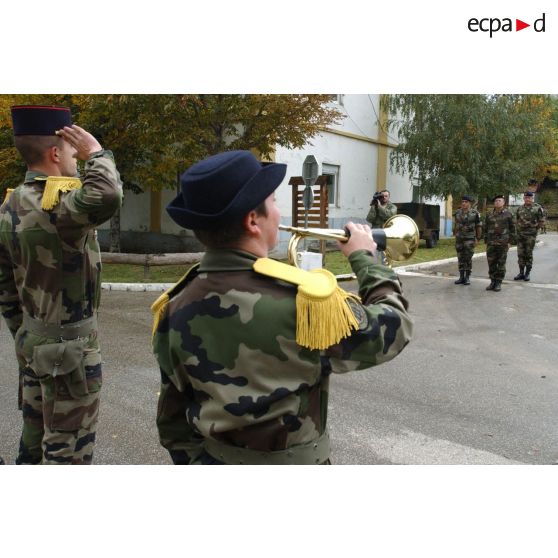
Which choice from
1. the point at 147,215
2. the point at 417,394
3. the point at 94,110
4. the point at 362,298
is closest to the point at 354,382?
the point at 417,394

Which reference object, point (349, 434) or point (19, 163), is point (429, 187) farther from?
point (349, 434)

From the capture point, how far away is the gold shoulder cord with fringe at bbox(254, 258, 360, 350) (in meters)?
1.41

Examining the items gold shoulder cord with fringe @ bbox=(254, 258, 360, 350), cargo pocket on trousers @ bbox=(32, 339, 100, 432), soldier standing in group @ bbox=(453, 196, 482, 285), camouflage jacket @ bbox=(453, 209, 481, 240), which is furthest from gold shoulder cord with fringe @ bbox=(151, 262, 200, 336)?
camouflage jacket @ bbox=(453, 209, 481, 240)

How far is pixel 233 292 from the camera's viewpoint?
4.84ft

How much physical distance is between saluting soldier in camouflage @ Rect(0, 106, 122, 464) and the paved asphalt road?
95cm

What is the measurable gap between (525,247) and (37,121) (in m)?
11.5

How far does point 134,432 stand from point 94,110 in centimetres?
964

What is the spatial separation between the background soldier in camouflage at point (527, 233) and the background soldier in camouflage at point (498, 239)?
127cm

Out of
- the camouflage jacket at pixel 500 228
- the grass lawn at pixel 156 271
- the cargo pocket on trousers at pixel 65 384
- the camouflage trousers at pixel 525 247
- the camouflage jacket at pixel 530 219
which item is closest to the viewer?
the cargo pocket on trousers at pixel 65 384

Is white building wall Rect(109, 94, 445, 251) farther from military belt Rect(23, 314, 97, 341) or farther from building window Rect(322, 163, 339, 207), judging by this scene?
military belt Rect(23, 314, 97, 341)

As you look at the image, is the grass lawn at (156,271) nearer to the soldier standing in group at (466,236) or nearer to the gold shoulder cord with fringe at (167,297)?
the soldier standing in group at (466,236)

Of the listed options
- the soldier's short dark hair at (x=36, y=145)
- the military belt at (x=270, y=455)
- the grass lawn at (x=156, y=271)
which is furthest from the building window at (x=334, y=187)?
the military belt at (x=270, y=455)

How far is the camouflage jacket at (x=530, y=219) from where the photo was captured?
12.2 m

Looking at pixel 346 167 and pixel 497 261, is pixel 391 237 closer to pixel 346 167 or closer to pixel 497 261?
pixel 497 261
